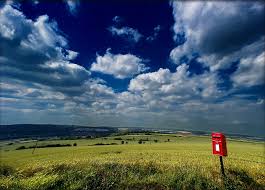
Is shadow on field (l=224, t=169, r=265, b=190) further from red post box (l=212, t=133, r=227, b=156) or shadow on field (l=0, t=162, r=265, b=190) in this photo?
red post box (l=212, t=133, r=227, b=156)

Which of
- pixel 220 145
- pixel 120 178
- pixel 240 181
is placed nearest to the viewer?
pixel 120 178

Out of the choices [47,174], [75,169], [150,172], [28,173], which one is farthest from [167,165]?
[28,173]

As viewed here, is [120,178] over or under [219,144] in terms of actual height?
under

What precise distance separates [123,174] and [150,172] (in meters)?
1.37

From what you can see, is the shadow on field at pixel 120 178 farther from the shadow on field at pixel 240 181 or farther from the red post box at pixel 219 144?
the red post box at pixel 219 144

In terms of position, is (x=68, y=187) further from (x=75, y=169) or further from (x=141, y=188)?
(x=141, y=188)

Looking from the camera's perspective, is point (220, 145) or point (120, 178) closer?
point (120, 178)

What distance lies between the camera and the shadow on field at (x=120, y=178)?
10.2 m

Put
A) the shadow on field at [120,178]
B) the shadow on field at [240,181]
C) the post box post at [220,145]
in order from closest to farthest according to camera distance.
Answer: the shadow on field at [120,178] → the shadow on field at [240,181] → the post box post at [220,145]

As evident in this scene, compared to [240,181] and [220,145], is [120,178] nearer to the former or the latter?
[220,145]

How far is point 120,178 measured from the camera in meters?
10.9

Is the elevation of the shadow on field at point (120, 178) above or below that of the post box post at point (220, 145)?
below

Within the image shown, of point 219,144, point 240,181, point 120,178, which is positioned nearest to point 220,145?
point 219,144

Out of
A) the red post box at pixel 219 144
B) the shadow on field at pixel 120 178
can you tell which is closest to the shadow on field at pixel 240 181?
the shadow on field at pixel 120 178
